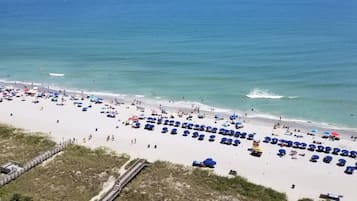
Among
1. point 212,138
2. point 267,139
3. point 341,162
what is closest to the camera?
point 341,162

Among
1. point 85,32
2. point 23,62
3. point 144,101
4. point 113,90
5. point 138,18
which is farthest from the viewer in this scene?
point 138,18

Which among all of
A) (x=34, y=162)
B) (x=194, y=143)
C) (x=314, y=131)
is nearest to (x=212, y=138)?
(x=194, y=143)

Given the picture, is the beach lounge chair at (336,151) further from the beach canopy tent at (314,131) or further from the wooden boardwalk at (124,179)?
the wooden boardwalk at (124,179)

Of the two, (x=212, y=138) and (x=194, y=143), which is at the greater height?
(x=212, y=138)

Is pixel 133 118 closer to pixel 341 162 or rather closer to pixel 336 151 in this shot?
pixel 336 151

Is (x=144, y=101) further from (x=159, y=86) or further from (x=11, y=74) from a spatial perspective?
(x=11, y=74)

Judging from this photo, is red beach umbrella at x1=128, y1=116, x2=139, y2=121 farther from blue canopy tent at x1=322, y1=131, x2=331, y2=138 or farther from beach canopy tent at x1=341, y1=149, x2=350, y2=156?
beach canopy tent at x1=341, y1=149, x2=350, y2=156

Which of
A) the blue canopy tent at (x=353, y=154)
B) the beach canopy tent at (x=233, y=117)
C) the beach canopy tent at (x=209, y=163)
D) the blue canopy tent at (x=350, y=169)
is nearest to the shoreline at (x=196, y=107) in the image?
the beach canopy tent at (x=233, y=117)

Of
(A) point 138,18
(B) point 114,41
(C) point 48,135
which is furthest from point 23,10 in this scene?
(C) point 48,135
